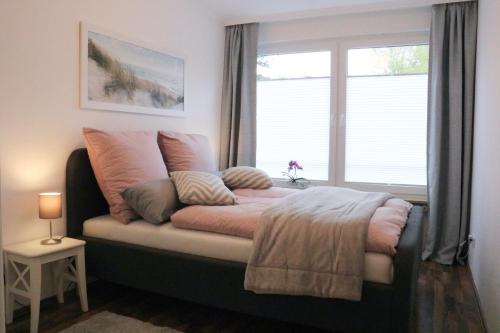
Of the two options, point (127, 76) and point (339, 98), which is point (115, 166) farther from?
point (339, 98)

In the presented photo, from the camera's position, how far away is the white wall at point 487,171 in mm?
2154

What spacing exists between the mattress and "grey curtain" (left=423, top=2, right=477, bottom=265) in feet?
6.55

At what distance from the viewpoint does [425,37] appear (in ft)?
12.1

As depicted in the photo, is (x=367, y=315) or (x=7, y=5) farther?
(x=7, y=5)

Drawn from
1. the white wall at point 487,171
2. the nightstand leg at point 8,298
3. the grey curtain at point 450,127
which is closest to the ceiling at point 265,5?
the grey curtain at point 450,127

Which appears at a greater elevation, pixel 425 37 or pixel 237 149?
pixel 425 37

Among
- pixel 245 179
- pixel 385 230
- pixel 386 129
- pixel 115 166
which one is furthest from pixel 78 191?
pixel 386 129

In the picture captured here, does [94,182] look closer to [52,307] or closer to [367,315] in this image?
[52,307]

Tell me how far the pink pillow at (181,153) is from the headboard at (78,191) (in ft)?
2.14

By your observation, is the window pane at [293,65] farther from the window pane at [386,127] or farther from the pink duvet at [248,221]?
the pink duvet at [248,221]

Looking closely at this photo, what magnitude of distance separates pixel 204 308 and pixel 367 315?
1.08 metres

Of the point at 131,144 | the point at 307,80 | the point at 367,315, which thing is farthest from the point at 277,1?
the point at 367,315

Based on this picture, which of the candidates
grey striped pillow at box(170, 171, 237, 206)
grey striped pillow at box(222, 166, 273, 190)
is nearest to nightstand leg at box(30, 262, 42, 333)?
grey striped pillow at box(170, 171, 237, 206)

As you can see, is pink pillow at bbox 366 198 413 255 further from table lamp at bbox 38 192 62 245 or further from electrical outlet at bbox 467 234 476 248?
table lamp at bbox 38 192 62 245
